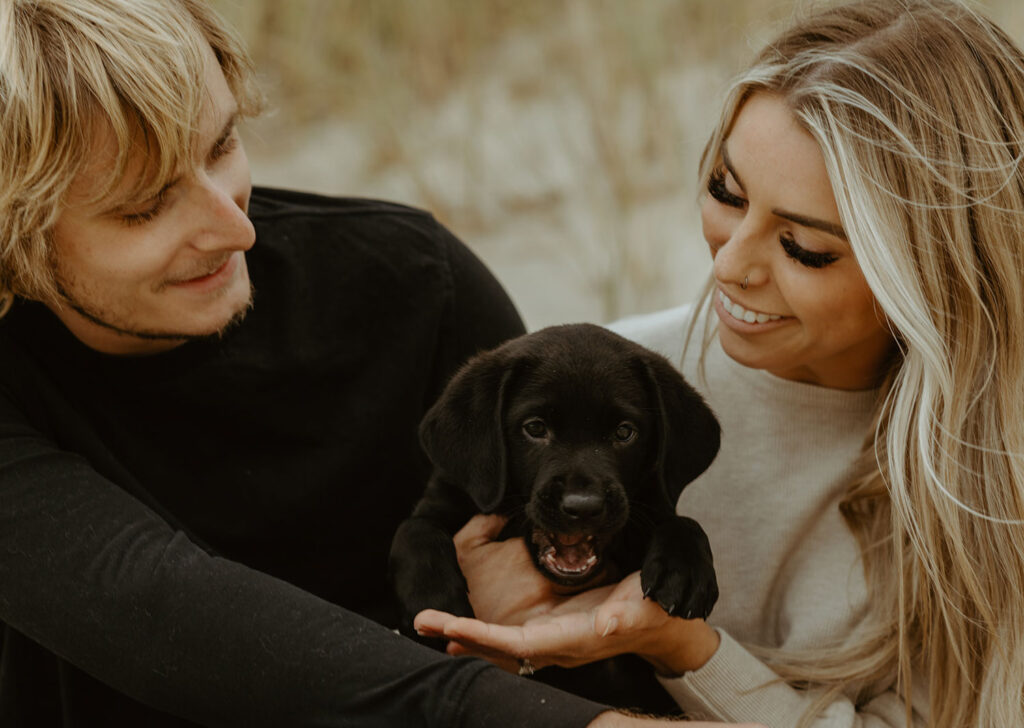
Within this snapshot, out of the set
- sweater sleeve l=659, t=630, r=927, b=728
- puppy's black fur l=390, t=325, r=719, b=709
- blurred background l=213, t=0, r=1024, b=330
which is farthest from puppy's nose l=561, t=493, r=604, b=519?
blurred background l=213, t=0, r=1024, b=330

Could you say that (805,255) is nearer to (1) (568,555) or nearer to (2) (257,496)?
(1) (568,555)

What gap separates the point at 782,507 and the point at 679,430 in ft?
1.72

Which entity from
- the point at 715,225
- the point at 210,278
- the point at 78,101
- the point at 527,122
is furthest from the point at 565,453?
the point at 527,122

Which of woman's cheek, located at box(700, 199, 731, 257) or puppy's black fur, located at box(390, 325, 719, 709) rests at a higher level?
woman's cheek, located at box(700, 199, 731, 257)

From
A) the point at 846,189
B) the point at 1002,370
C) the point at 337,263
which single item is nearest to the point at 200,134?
the point at 337,263

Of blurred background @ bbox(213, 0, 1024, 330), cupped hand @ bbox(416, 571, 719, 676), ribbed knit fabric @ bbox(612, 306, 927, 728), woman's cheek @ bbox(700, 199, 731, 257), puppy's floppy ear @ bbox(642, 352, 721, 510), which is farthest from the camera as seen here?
blurred background @ bbox(213, 0, 1024, 330)

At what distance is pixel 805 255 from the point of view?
7.29ft

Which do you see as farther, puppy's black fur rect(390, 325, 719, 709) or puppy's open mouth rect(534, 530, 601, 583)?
puppy's open mouth rect(534, 530, 601, 583)

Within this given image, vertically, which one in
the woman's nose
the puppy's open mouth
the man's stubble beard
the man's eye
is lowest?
the puppy's open mouth

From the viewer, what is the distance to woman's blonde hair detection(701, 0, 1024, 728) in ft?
7.13

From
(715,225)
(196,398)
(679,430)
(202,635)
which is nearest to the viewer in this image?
(202,635)

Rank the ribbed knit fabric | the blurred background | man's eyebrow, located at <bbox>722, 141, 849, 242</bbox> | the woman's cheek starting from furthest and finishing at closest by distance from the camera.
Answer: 1. the blurred background
2. the ribbed knit fabric
3. the woman's cheek
4. man's eyebrow, located at <bbox>722, 141, 849, 242</bbox>

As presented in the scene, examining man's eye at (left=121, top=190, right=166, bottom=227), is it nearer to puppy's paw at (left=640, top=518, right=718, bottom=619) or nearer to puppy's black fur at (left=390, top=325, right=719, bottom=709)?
puppy's black fur at (left=390, top=325, right=719, bottom=709)

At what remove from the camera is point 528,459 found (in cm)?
229
